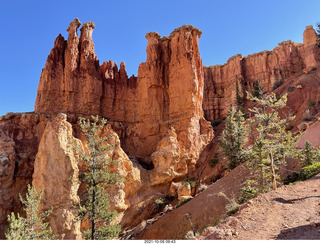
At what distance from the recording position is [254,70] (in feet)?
206

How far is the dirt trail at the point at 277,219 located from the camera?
23.7 ft

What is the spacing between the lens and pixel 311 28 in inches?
2307

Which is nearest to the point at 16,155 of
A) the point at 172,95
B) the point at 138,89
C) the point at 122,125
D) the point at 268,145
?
the point at 122,125

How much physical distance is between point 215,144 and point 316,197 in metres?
22.6

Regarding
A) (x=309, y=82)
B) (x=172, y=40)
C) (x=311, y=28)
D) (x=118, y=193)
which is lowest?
(x=118, y=193)

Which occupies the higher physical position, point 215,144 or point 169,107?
point 169,107

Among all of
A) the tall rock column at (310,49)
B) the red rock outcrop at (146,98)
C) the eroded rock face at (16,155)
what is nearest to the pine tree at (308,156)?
the red rock outcrop at (146,98)

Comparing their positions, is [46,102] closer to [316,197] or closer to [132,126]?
[132,126]

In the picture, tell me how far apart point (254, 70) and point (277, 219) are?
60.9 metres

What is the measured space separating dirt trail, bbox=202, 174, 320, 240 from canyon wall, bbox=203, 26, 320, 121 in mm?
48496

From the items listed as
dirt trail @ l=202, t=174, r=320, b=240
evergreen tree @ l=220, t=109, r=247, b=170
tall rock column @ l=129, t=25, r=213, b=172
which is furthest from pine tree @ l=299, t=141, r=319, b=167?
tall rock column @ l=129, t=25, r=213, b=172

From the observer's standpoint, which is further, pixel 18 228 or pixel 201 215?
pixel 201 215

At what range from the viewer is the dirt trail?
721 centimetres

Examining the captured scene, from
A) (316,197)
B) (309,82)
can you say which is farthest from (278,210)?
(309,82)
